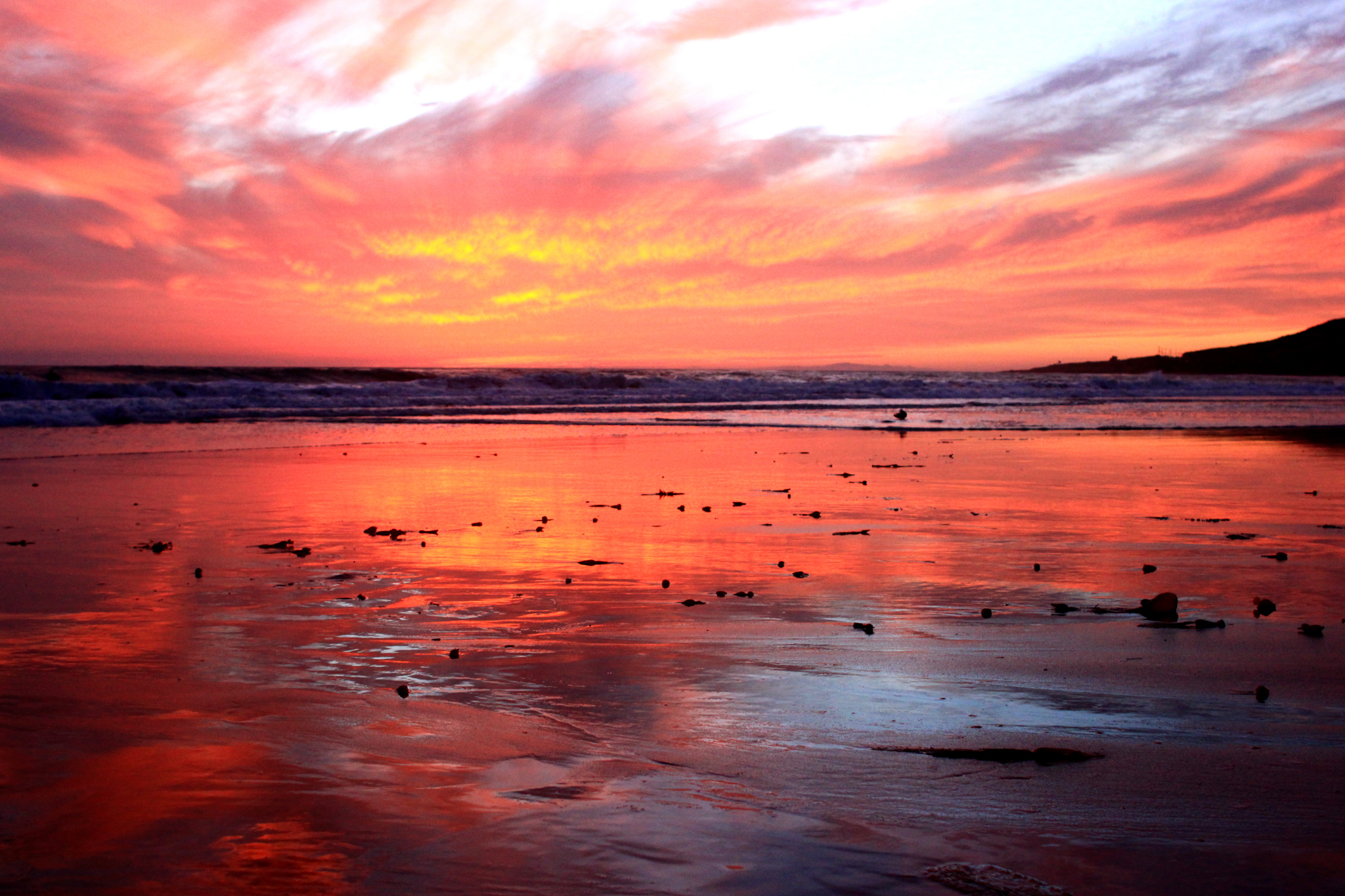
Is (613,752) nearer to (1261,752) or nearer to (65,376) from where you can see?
(1261,752)

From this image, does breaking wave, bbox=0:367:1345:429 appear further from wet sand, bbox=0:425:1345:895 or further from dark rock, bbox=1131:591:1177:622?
dark rock, bbox=1131:591:1177:622

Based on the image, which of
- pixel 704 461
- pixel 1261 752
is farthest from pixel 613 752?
pixel 704 461

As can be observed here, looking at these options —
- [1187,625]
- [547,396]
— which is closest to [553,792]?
[1187,625]

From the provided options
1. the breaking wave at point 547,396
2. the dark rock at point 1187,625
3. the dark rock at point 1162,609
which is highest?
the breaking wave at point 547,396

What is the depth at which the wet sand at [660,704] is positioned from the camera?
2936mm

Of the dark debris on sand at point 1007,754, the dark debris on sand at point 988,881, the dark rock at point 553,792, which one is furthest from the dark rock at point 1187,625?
the dark rock at point 553,792

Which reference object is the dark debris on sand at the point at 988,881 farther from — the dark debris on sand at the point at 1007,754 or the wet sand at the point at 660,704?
the dark debris on sand at the point at 1007,754

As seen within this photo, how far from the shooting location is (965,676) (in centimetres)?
464

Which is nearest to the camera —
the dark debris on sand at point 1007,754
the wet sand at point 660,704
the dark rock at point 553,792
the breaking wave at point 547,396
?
the wet sand at point 660,704

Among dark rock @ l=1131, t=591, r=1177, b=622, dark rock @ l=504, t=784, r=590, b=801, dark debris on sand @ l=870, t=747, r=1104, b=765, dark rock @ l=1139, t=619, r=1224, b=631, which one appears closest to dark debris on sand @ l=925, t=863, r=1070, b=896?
dark debris on sand @ l=870, t=747, r=1104, b=765

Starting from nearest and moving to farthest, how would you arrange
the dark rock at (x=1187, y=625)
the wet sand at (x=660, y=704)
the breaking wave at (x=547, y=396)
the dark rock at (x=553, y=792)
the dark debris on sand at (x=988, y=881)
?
1. the dark debris on sand at (x=988, y=881)
2. the wet sand at (x=660, y=704)
3. the dark rock at (x=553, y=792)
4. the dark rock at (x=1187, y=625)
5. the breaking wave at (x=547, y=396)

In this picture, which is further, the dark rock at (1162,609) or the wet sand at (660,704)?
the dark rock at (1162,609)

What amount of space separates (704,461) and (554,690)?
1110 centimetres

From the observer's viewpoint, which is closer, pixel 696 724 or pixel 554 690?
pixel 696 724
